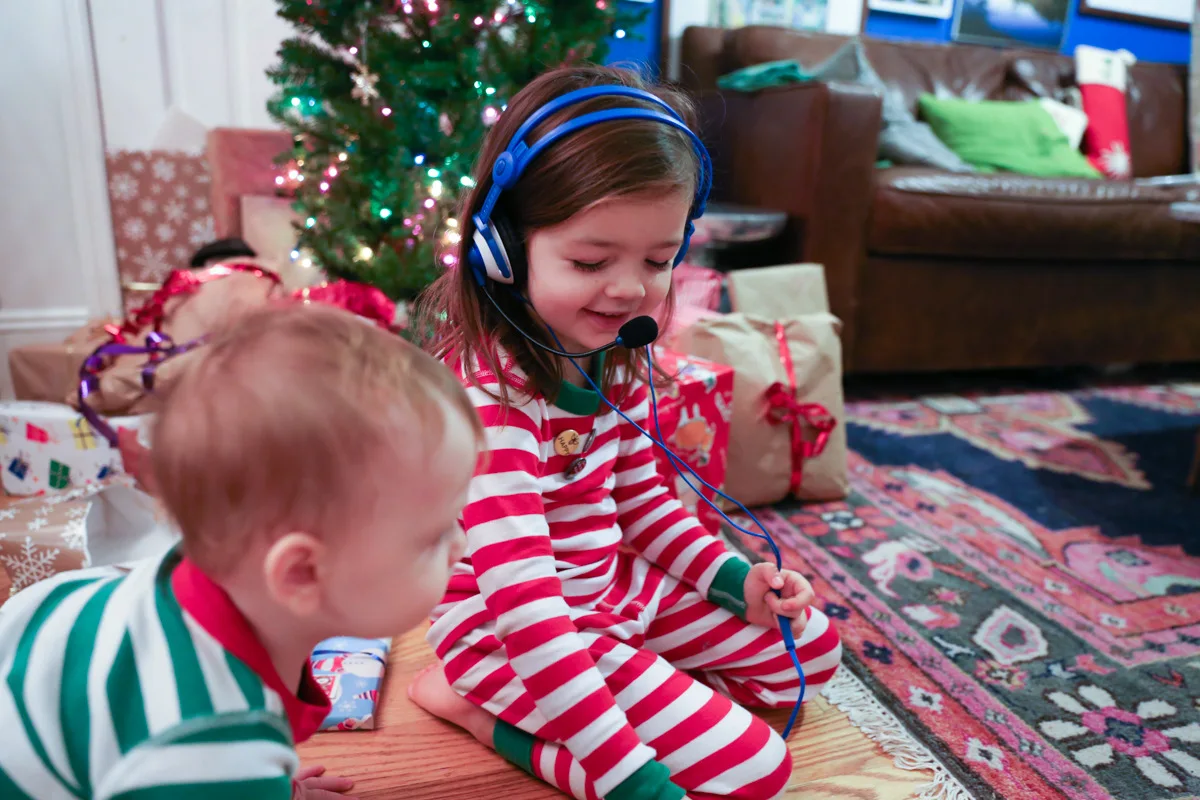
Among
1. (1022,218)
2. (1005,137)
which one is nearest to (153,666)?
(1022,218)

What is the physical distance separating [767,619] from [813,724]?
0.13 m

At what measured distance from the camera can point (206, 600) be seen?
42 centimetres

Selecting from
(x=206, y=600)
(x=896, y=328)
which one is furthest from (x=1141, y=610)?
(x=206, y=600)

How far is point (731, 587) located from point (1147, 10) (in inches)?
125

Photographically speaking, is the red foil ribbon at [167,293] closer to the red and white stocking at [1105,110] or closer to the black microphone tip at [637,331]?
the black microphone tip at [637,331]

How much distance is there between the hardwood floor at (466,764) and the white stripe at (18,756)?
33 centimetres

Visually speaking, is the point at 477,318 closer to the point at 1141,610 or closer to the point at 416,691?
the point at 416,691

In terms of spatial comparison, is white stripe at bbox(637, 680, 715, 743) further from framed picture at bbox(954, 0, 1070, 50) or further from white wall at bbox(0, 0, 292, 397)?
framed picture at bbox(954, 0, 1070, 50)

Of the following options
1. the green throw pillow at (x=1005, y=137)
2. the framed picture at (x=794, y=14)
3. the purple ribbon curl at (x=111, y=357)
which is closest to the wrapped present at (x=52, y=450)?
the purple ribbon curl at (x=111, y=357)

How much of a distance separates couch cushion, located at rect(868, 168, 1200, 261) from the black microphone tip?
1.25m

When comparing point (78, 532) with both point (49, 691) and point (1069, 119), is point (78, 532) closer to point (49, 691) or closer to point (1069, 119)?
point (49, 691)

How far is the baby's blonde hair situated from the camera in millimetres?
389

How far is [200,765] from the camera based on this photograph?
1.30ft

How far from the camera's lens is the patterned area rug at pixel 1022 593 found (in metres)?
0.80
